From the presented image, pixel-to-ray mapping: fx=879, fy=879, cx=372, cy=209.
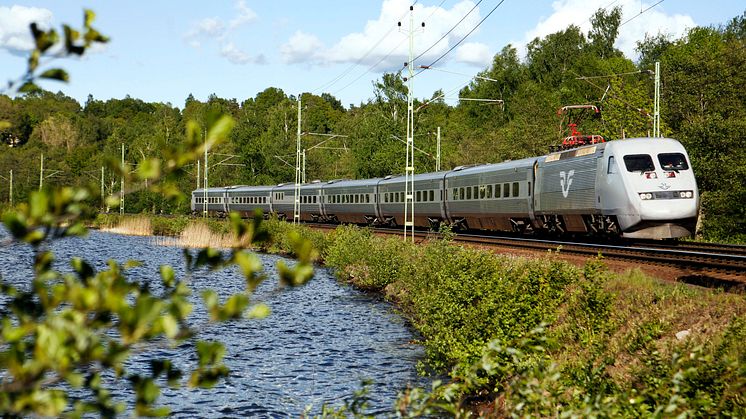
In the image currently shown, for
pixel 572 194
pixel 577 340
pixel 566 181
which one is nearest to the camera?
pixel 577 340

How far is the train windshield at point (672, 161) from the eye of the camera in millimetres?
25469

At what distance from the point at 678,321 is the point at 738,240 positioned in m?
25.5

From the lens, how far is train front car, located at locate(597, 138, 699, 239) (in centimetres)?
2447

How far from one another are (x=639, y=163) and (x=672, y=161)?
113cm

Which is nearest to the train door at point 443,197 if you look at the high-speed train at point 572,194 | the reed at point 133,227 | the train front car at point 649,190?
the high-speed train at point 572,194

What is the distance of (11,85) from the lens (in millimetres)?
3469

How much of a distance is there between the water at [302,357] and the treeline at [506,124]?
945 cm

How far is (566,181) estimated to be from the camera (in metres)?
29.3

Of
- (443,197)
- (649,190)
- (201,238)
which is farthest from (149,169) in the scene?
(201,238)

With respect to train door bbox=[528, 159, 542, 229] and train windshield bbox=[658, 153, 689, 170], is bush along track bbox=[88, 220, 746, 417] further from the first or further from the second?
train door bbox=[528, 159, 542, 229]

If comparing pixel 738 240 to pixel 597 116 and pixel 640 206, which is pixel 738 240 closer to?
pixel 640 206

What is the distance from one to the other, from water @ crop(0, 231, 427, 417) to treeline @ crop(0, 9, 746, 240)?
9448mm

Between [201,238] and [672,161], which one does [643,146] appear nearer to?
[672,161]

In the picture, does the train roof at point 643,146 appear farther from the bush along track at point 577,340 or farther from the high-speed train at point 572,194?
the bush along track at point 577,340
